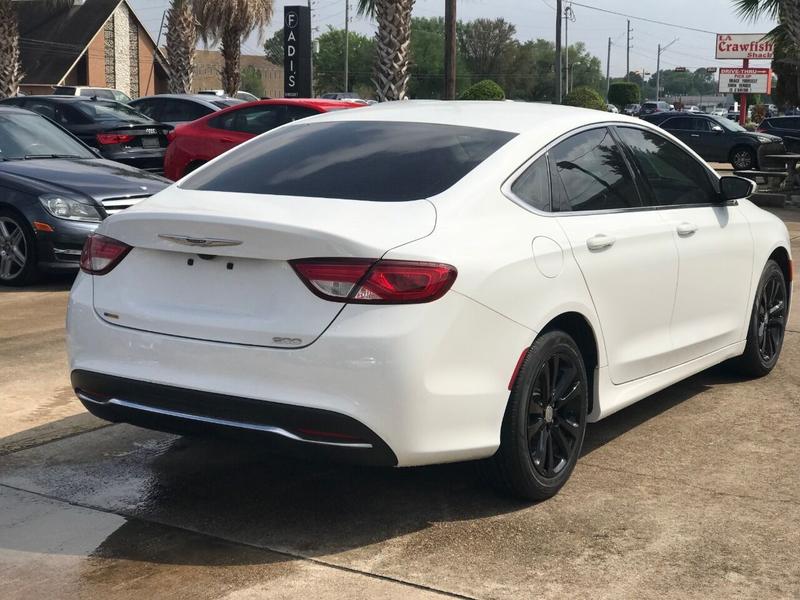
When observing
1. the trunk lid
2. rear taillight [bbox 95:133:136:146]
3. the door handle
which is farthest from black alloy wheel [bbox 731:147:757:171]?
the trunk lid

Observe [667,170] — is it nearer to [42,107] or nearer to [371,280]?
[371,280]

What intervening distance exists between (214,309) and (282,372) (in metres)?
0.38

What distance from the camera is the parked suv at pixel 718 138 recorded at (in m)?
29.9

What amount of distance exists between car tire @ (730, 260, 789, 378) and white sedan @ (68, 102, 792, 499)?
1.30 metres

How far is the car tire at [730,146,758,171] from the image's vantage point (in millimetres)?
29734

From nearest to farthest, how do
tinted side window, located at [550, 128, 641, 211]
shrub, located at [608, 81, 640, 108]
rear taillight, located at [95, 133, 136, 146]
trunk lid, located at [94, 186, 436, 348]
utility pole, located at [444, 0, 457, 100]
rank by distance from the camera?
trunk lid, located at [94, 186, 436, 348] < tinted side window, located at [550, 128, 641, 211] < rear taillight, located at [95, 133, 136, 146] < utility pole, located at [444, 0, 457, 100] < shrub, located at [608, 81, 640, 108]

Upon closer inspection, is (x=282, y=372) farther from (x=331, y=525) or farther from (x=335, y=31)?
(x=335, y=31)

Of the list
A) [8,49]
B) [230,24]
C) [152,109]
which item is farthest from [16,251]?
[230,24]

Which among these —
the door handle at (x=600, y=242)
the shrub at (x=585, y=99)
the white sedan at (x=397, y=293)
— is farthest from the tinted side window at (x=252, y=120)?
the shrub at (x=585, y=99)

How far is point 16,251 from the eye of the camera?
385 inches

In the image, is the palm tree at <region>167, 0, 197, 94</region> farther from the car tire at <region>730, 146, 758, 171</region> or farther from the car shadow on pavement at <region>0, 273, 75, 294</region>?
the car shadow on pavement at <region>0, 273, 75, 294</region>

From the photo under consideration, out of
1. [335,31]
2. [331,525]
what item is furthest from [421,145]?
[335,31]

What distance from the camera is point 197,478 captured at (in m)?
4.93

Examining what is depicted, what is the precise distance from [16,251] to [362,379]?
668 cm
